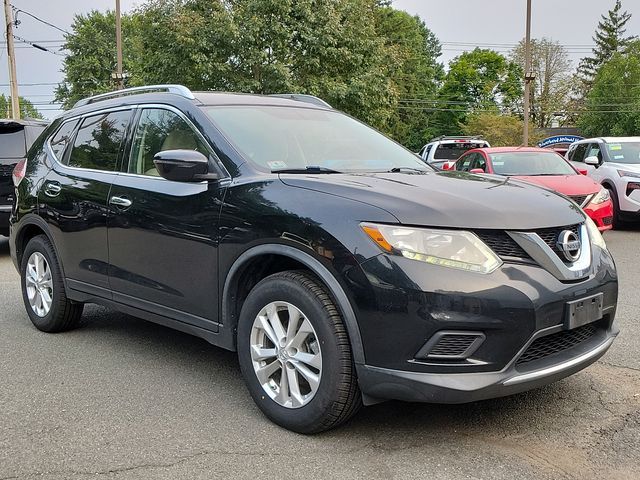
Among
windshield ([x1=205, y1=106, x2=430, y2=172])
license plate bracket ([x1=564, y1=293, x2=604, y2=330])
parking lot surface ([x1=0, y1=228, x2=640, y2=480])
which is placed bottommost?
parking lot surface ([x1=0, y1=228, x2=640, y2=480])

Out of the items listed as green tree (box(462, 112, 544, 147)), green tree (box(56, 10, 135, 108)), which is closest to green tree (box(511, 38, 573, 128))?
green tree (box(462, 112, 544, 147))

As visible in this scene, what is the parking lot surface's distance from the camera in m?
2.77

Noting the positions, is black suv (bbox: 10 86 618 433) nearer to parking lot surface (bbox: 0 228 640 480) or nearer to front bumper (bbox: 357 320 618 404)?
→ front bumper (bbox: 357 320 618 404)

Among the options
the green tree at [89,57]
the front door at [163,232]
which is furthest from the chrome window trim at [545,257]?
the green tree at [89,57]

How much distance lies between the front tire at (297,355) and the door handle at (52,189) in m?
2.21

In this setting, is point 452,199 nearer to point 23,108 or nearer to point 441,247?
point 441,247

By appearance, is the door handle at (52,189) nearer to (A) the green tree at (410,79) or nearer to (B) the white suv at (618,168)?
(B) the white suv at (618,168)

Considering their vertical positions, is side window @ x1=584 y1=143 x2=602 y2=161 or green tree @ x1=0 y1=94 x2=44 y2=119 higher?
green tree @ x1=0 y1=94 x2=44 y2=119

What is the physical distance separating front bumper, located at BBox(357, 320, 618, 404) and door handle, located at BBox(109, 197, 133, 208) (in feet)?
6.52

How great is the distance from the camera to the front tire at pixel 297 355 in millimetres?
2877

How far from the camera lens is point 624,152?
1191cm

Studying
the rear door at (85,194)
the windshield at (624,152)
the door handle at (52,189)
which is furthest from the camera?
the windshield at (624,152)

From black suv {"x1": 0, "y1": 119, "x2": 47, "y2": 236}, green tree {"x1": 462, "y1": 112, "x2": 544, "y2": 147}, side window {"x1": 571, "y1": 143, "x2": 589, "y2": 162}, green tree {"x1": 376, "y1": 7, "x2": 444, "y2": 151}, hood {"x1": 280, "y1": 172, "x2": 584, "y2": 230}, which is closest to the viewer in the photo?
hood {"x1": 280, "y1": 172, "x2": 584, "y2": 230}

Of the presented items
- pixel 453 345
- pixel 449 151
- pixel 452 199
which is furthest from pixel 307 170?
pixel 449 151
